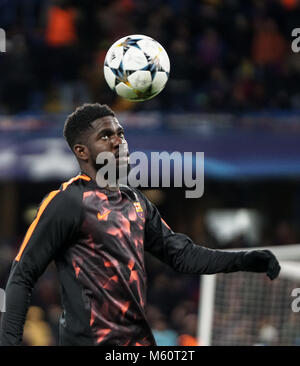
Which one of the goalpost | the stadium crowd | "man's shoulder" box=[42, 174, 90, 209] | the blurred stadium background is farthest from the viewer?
the stadium crowd

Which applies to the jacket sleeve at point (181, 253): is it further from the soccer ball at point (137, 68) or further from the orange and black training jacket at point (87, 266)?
the soccer ball at point (137, 68)

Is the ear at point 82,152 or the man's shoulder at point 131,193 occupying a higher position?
the ear at point 82,152

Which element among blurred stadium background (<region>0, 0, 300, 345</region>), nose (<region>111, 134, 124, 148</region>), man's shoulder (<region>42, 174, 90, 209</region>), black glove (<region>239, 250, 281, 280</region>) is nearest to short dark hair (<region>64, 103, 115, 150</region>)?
nose (<region>111, 134, 124, 148</region>)

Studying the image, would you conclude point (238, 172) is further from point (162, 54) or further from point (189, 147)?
point (162, 54)

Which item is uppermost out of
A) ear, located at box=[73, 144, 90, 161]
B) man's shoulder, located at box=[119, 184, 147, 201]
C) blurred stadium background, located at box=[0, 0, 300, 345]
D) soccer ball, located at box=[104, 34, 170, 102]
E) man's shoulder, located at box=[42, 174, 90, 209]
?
blurred stadium background, located at box=[0, 0, 300, 345]

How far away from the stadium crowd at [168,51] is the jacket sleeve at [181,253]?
24.1ft

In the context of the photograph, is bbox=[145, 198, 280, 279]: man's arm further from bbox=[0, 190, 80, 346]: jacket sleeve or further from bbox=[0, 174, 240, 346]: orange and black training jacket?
bbox=[0, 190, 80, 346]: jacket sleeve

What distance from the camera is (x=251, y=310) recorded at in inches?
309

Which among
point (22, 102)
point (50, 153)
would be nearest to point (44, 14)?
point (22, 102)

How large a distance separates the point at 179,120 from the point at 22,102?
228 centimetres

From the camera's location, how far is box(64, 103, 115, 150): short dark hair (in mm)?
4277

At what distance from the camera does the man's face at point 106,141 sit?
13.9 ft

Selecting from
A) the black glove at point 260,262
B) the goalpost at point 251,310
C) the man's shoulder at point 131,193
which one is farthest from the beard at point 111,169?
the goalpost at point 251,310

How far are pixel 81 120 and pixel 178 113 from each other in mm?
7327
